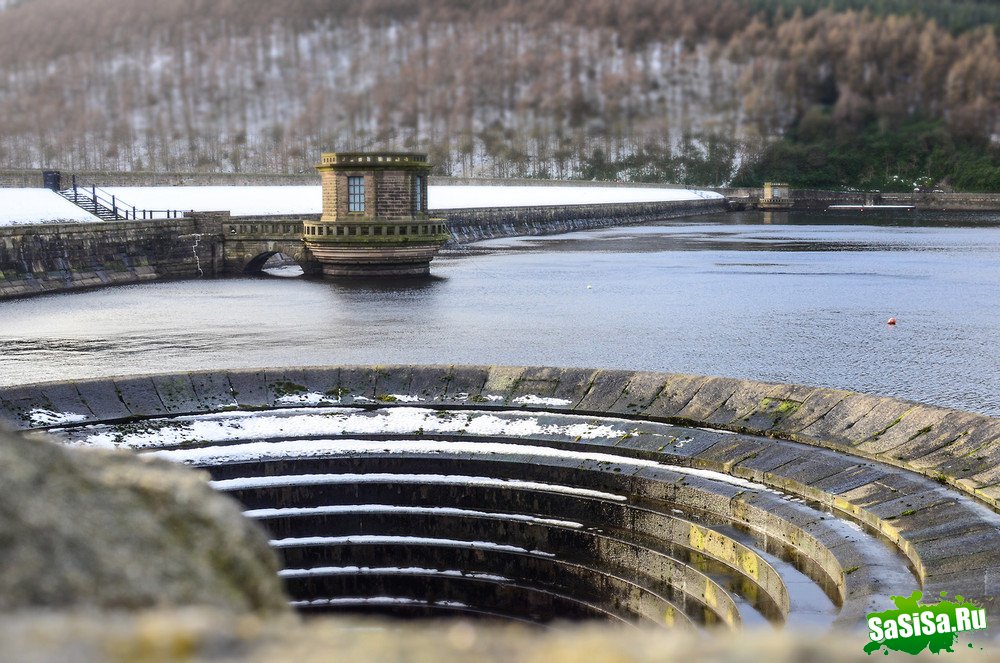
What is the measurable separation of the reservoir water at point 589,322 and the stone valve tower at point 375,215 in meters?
2.37

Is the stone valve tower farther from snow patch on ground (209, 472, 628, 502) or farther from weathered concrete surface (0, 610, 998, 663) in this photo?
weathered concrete surface (0, 610, 998, 663)

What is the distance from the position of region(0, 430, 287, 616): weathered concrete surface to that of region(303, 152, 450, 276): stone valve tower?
162 feet

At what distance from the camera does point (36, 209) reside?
5312 cm

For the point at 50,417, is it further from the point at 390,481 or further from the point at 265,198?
the point at 265,198

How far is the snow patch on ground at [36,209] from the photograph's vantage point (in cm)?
4981

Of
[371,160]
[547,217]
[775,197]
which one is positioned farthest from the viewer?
[775,197]

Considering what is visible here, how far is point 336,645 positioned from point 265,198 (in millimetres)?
83708

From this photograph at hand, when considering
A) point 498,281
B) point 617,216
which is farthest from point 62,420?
point 617,216

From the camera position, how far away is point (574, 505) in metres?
14.2

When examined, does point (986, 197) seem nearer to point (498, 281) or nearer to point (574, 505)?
point (498, 281)

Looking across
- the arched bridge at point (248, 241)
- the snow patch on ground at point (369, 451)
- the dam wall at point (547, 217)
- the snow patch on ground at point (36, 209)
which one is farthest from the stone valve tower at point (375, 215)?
the snow patch on ground at point (369, 451)

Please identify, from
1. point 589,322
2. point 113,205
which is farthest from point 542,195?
point 589,322

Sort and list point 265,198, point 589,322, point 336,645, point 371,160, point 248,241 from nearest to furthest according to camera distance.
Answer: point 336,645
point 589,322
point 371,160
point 248,241
point 265,198

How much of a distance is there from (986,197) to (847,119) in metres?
33.4
